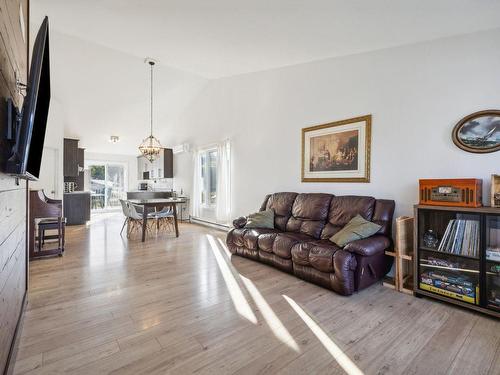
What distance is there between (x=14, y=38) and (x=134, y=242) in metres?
3.78

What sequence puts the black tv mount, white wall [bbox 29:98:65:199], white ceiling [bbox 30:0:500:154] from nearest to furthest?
the black tv mount, white ceiling [bbox 30:0:500:154], white wall [bbox 29:98:65:199]

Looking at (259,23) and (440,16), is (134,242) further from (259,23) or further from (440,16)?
(440,16)

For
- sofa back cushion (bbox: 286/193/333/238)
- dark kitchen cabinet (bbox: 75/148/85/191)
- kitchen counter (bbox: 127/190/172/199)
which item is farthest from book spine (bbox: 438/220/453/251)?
dark kitchen cabinet (bbox: 75/148/85/191)

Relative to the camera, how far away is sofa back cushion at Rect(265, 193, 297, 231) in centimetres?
394

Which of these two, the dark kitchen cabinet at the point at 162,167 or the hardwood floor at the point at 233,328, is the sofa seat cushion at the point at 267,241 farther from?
the dark kitchen cabinet at the point at 162,167

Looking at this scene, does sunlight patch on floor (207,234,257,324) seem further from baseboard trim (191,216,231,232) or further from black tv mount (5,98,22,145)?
black tv mount (5,98,22,145)

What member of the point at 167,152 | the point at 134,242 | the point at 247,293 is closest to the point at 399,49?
the point at 247,293

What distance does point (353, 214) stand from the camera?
317cm

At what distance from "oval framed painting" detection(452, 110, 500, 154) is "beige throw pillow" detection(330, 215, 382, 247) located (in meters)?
1.19

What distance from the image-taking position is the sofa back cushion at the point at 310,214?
11.4 feet

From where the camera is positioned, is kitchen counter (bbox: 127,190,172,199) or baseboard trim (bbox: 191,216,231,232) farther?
kitchen counter (bbox: 127,190,172,199)

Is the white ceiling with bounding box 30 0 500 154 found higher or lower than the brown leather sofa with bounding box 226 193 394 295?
higher

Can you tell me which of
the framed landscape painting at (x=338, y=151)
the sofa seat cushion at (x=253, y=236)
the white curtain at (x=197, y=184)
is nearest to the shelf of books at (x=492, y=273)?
the framed landscape painting at (x=338, y=151)

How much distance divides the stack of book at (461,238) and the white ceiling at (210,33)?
187cm
